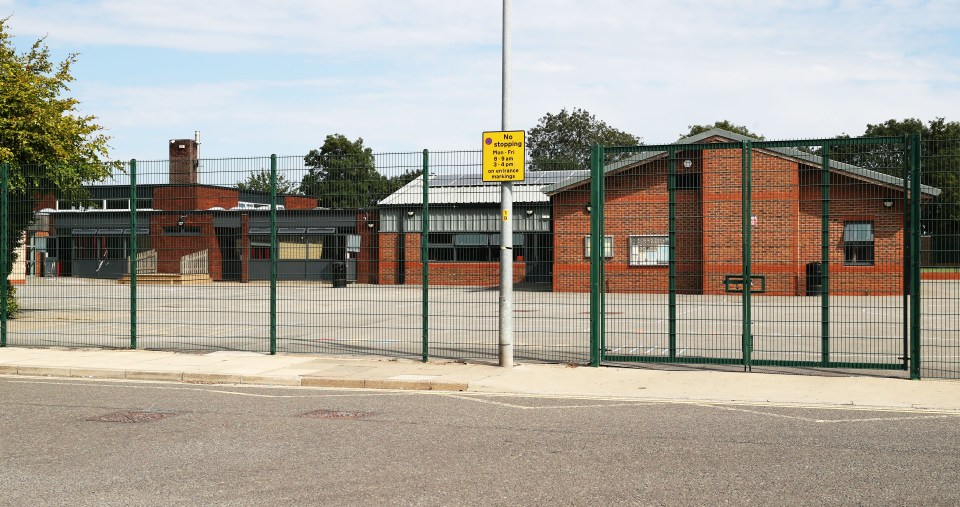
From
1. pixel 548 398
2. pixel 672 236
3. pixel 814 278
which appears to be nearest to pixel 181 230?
pixel 548 398

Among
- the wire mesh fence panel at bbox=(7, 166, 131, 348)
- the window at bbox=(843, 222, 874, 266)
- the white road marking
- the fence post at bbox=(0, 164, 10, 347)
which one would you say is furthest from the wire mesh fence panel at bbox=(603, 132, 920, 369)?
the fence post at bbox=(0, 164, 10, 347)

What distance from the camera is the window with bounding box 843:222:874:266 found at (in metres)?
12.9

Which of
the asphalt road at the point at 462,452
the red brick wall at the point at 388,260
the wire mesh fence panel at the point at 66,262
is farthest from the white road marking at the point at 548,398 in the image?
the wire mesh fence panel at the point at 66,262

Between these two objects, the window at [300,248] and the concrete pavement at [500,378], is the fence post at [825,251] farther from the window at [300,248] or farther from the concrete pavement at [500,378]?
the window at [300,248]

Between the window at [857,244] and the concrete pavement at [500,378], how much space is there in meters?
1.82

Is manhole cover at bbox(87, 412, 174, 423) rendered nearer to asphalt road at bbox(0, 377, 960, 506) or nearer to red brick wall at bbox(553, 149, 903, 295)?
asphalt road at bbox(0, 377, 960, 506)

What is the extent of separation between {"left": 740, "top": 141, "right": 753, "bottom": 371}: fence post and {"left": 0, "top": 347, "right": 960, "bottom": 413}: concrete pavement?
0.39 m

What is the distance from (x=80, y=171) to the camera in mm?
18125

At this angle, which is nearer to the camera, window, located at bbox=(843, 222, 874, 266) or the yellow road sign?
window, located at bbox=(843, 222, 874, 266)

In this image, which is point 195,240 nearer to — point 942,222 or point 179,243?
point 179,243

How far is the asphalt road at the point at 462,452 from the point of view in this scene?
21.2ft

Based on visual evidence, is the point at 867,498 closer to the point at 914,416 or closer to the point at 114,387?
the point at 914,416

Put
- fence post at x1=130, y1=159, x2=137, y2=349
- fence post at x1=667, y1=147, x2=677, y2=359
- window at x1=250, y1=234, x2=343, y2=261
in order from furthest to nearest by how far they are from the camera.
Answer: fence post at x1=130, y1=159, x2=137, y2=349 < window at x1=250, y1=234, x2=343, y2=261 < fence post at x1=667, y1=147, x2=677, y2=359

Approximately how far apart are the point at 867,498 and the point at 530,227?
9139mm
